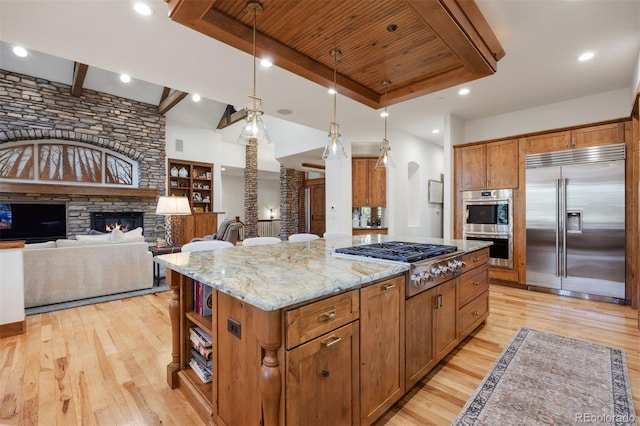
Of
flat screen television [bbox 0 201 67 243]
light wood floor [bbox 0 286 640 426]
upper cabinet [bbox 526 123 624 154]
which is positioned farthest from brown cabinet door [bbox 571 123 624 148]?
flat screen television [bbox 0 201 67 243]

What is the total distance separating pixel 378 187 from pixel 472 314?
10.6 feet

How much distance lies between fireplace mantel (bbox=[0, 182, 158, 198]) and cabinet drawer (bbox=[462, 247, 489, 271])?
7.01 m

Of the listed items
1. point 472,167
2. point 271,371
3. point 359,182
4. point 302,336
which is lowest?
point 271,371

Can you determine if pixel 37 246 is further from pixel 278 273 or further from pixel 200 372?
pixel 278 273

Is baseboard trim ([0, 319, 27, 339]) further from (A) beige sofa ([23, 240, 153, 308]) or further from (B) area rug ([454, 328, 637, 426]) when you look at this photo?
(B) area rug ([454, 328, 637, 426])

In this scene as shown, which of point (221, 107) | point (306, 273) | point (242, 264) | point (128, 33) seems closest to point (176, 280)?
point (242, 264)

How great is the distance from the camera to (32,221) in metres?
5.93

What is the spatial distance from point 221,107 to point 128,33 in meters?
6.05

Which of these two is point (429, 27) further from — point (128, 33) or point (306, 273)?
point (128, 33)

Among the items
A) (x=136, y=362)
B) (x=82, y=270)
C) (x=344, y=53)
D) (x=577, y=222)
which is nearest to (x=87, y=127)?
(x=82, y=270)

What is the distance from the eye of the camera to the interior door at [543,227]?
388 cm

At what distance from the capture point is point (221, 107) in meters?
8.16

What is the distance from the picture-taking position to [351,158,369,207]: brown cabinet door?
559 cm

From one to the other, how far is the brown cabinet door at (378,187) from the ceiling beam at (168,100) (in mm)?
A: 4553
